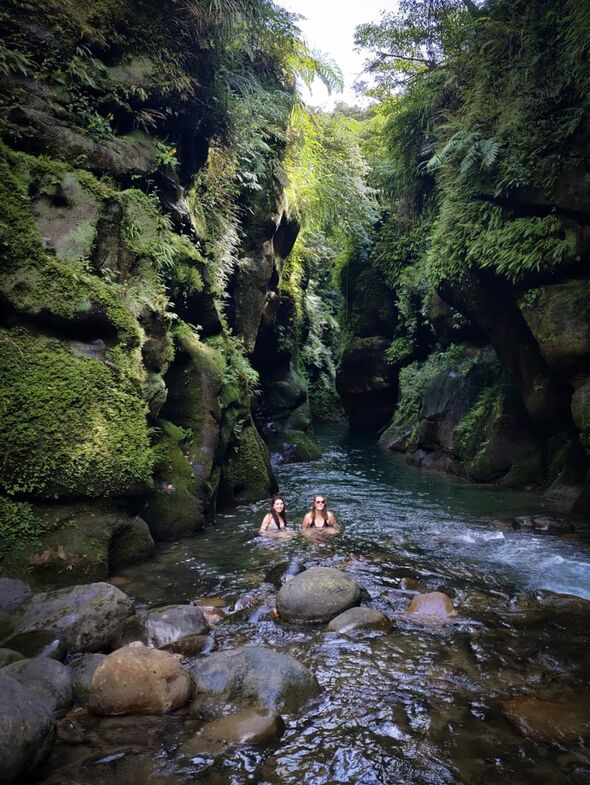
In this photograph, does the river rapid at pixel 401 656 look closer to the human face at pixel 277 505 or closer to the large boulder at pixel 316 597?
the large boulder at pixel 316 597

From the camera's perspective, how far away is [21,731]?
2.75 metres

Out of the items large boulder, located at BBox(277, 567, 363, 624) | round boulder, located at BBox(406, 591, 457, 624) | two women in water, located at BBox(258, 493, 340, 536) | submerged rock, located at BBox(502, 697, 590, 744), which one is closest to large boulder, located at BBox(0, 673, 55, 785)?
large boulder, located at BBox(277, 567, 363, 624)

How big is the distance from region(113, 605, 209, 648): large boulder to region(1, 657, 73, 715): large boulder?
2.84ft

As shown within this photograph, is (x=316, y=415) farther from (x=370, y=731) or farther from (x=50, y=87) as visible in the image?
A: (x=370, y=731)

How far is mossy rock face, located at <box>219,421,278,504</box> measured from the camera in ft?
34.3

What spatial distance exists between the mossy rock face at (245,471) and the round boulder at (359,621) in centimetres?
535

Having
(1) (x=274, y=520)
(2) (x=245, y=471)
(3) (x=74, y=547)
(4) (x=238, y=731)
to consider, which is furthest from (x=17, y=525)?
(2) (x=245, y=471)

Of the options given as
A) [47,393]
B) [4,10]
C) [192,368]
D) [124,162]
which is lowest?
[47,393]

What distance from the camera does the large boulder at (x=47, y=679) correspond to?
3.49 meters

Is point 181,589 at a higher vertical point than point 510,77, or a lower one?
lower

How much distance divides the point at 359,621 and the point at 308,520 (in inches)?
154

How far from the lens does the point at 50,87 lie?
7660 mm

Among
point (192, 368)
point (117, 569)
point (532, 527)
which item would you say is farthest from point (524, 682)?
point (192, 368)

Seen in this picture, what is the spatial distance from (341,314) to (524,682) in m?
22.4
